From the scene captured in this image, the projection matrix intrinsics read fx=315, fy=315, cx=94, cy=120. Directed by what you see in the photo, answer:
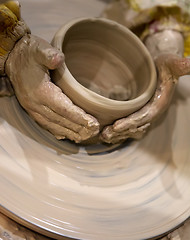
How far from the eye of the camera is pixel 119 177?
119 cm

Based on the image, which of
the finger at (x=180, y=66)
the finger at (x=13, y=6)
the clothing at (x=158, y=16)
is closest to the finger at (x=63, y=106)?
the finger at (x=13, y=6)

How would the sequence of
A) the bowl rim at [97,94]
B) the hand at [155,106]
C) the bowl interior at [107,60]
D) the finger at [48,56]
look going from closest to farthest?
the finger at [48,56] → the bowl rim at [97,94] → the hand at [155,106] → the bowl interior at [107,60]

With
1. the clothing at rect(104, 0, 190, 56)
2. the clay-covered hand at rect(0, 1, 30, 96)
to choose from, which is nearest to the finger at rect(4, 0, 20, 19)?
the clay-covered hand at rect(0, 1, 30, 96)

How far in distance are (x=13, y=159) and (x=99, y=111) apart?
32 centimetres

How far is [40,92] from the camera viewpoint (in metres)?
0.99

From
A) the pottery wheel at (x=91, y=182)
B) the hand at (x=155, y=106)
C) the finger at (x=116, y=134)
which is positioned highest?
the hand at (x=155, y=106)

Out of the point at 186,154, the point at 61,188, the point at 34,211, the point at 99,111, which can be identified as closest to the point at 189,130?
the point at 186,154

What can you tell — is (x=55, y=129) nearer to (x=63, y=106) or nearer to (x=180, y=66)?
(x=63, y=106)

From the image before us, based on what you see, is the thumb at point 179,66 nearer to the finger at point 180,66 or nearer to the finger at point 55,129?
the finger at point 180,66

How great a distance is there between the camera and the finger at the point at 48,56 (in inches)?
35.6

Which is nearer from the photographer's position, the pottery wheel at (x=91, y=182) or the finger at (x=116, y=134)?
the pottery wheel at (x=91, y=182)

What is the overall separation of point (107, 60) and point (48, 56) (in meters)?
0.55

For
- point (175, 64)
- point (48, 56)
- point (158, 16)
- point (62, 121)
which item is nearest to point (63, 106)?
point (62, 121)

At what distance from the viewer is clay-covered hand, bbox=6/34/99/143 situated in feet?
3.24
